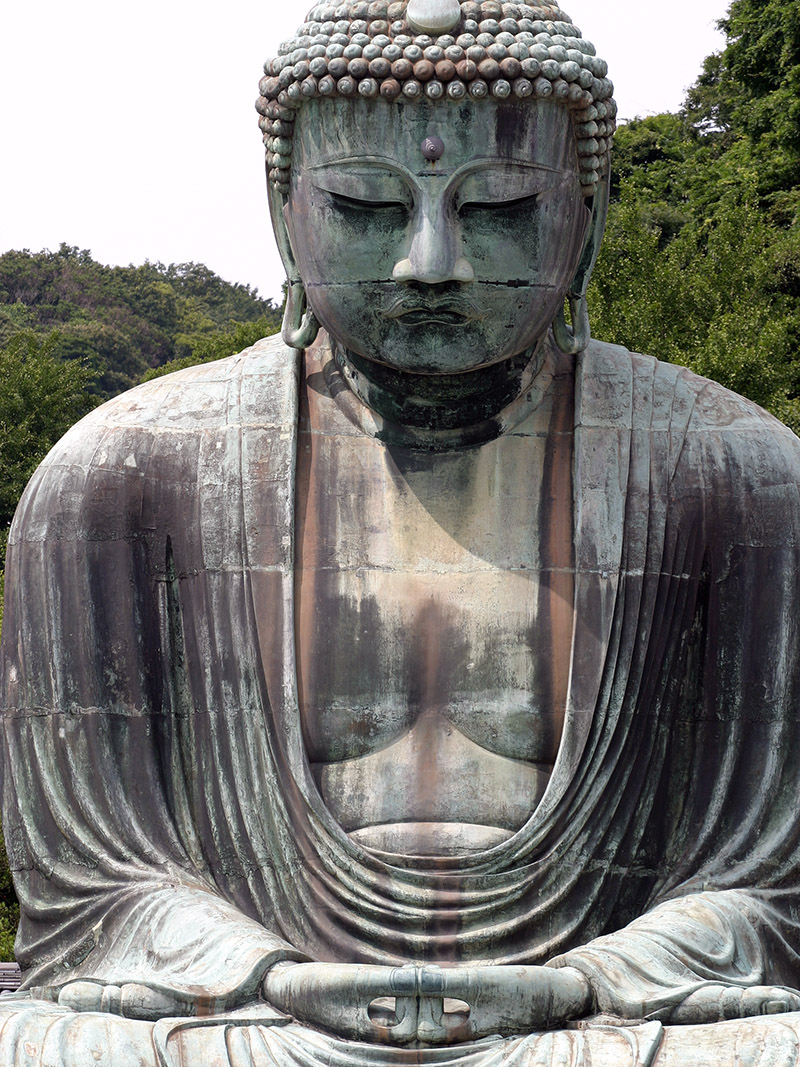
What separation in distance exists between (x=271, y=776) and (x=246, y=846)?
27 cm

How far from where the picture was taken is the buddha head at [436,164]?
6859mm

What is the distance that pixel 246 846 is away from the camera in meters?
7.17

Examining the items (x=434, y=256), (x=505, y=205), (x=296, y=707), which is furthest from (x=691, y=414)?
(x=296, y=707)

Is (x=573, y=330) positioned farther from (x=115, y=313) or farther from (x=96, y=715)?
(x=115, y=313)

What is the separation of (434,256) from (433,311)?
234mm

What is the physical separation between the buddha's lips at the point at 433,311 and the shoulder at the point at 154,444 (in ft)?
2.25

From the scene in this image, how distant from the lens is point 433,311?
6.96 meters

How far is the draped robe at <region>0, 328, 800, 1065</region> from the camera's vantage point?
6.97 metres

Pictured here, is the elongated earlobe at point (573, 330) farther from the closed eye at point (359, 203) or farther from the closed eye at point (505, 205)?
the closed eye at point (359, 203)

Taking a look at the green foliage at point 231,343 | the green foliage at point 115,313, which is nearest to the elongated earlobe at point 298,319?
the green foliage at point 231,343

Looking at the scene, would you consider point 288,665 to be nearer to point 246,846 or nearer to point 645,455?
point 246,846

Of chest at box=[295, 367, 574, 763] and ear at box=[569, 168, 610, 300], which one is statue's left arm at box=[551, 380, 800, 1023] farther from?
ear at box=[569, 168, 610, 300]

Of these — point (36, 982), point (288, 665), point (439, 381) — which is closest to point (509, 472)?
point (439, 381)

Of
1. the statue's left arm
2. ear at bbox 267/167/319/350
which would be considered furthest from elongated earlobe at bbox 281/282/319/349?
the statue's left arm
